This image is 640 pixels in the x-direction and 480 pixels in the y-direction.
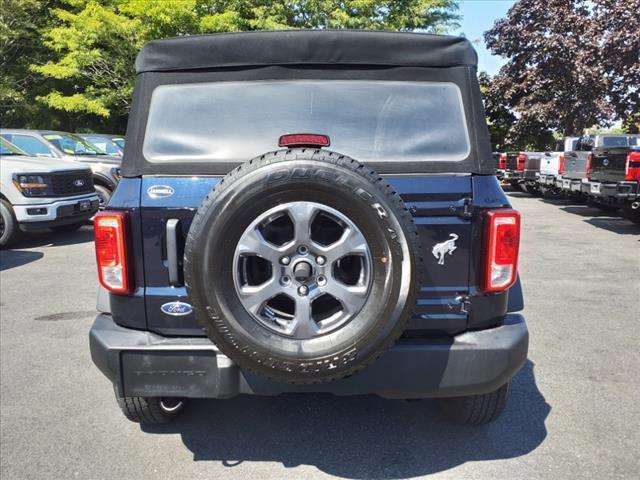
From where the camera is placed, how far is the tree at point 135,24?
20297mm

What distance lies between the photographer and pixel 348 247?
2.33 meters

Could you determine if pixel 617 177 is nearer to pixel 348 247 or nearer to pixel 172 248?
pixel 348 247

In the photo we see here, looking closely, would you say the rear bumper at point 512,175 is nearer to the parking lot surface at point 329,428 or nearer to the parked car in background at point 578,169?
the parked car in background at point 578,169

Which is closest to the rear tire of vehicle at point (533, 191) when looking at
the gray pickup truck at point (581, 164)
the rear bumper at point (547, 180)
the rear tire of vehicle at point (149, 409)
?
the rear bumper at point (547, 180)

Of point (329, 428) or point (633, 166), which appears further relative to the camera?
point (633, 166)

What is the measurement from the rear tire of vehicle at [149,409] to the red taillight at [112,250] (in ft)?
2.41

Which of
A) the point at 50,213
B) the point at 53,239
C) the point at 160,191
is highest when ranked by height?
the point at 160,191

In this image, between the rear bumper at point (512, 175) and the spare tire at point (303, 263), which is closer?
the spare tire at point (303, 263)

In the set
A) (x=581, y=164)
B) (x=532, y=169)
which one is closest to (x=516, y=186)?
(x=532, y=169)

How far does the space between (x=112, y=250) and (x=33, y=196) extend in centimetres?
716

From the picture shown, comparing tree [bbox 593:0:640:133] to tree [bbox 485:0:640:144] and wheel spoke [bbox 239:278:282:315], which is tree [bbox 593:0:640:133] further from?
wheel spoke [bbox 239:278:282:315]

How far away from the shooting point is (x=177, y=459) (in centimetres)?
294

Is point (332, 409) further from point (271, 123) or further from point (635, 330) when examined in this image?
point (635, 330)

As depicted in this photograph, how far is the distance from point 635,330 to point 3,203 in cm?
875
